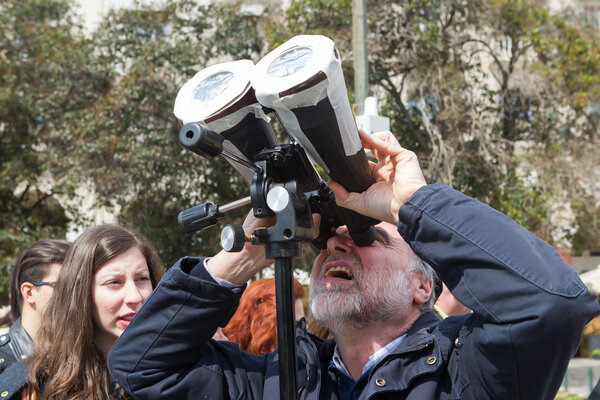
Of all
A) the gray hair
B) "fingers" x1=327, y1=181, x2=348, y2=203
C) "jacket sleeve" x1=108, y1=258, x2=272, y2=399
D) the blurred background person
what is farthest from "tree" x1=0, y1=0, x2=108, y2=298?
"fingers" x1=327, y1=181, x2=348, y2=203

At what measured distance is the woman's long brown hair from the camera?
256 cm

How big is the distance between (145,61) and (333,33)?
3.09 meters

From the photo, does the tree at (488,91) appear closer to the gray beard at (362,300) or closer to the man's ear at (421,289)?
the man's ear at (421,289)

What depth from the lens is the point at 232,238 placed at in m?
1.61

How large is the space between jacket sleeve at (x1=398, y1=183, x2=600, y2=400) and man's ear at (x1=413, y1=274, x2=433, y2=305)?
0.48 meters

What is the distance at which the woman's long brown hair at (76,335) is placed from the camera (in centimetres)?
256

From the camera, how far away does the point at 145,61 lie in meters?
11.3

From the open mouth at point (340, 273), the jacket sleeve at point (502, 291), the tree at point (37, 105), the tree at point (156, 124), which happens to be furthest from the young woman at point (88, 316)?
the tree at point (37, 105)

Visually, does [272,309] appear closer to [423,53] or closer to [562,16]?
[423,53]

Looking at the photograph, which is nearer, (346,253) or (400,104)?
(346,253)

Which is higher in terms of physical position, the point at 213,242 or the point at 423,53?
the point at 423,53

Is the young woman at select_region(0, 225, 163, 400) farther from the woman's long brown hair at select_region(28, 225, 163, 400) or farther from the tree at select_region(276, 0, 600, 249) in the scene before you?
the tree at select_region(276, 0, 600, 249)

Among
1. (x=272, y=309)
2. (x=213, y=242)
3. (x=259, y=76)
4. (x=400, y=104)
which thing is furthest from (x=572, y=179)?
(x=259, y=76)

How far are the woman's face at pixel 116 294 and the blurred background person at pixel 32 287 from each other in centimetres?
55
